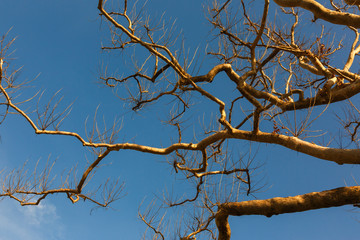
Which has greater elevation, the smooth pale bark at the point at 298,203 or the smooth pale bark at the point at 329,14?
the smooth pale bark at the point at 329,14

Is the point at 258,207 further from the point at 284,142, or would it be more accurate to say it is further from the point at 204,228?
the point at 204,228

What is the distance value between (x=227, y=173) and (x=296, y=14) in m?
4.41

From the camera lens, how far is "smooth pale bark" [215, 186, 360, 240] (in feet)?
10.1

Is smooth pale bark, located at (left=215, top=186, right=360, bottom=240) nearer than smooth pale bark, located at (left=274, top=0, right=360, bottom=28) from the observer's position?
Yes

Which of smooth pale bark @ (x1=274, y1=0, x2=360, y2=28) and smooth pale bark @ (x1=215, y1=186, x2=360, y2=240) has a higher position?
smooth pale bark @ (x1=274, y1=0, x2=360, y2=28)

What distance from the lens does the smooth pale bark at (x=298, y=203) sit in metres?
3.08

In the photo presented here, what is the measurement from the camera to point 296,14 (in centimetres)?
661

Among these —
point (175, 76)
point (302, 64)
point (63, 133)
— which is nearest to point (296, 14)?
point (302, 64)

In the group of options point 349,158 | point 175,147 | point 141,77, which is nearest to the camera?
point 349,158

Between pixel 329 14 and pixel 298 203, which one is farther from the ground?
pixel 329 14

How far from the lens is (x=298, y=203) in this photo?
3.14m

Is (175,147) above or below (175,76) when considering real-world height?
below

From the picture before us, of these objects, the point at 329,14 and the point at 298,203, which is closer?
the point at 298,203

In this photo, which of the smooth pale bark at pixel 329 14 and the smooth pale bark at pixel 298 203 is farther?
the smooth pale bark at pixel 329 14
